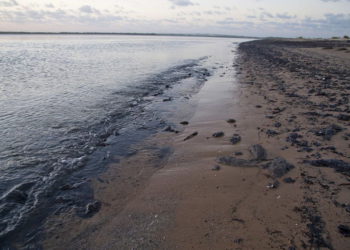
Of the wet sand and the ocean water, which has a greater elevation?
the wet sand

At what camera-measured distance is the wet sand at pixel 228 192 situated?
11.9 ft

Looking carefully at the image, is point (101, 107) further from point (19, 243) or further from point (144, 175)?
point (19, 243)

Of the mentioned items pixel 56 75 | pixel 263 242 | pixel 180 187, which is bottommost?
pixel 56 75

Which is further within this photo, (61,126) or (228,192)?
(61,126)

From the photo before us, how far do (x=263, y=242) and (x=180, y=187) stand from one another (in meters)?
2.02

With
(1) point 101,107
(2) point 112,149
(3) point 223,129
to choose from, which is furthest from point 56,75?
(3) point 223,129

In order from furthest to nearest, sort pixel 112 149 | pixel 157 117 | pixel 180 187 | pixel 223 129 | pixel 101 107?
1. pixel 101 107
2. pixel 157 117
3. pixel 223 129
4. pixel 112 149
5. pixel 180 187

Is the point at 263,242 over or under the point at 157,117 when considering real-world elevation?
over

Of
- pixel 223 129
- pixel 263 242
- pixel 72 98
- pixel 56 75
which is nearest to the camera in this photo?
pixel 263 242

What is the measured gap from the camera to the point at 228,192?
4730 millimetres

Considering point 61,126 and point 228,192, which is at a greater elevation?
point 228,192

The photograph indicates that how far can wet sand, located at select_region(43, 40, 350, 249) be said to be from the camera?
362 cm

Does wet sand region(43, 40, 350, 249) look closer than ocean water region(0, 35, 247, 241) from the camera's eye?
Yes

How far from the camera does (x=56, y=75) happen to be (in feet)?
65.8
